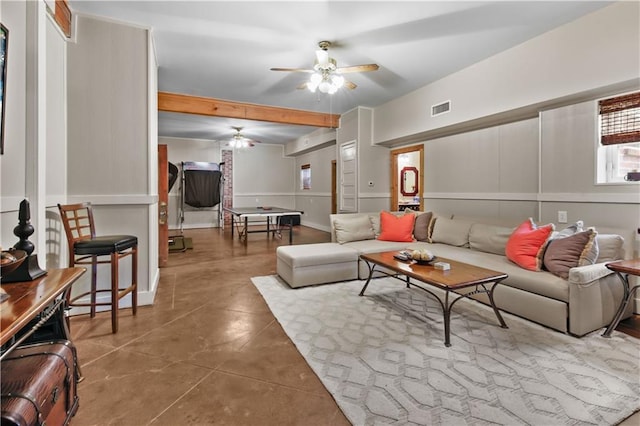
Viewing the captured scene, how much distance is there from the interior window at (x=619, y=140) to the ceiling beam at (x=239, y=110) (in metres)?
4.32

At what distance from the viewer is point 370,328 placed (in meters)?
2.43

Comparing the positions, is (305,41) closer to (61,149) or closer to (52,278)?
(61,149)

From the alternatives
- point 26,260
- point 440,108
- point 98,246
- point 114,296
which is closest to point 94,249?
point 98,246

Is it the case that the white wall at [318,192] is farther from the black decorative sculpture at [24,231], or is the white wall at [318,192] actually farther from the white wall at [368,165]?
the black decorative sculpture at [24,231]

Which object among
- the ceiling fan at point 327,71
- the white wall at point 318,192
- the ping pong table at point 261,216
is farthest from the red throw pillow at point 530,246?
the white wall at point 318,192

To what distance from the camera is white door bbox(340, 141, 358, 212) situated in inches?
233

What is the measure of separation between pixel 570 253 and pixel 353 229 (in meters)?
2.39

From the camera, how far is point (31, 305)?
1.12 meters

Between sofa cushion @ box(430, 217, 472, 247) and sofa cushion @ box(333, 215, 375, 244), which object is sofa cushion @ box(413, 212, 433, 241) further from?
sofa cushion @ box(333, 215, 375, 244)

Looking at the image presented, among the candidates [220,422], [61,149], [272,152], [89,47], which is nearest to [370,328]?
[220,422]

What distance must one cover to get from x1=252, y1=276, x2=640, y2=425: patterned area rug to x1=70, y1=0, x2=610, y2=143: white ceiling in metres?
2.71

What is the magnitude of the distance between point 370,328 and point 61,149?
10.0 ft

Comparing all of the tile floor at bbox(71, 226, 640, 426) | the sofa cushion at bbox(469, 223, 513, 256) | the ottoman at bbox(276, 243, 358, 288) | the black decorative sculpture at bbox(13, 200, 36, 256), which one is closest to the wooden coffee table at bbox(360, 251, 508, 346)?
the sofa cushion at bbox(469, 223, 513, 256)

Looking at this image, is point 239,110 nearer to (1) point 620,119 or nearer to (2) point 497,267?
(2) point 497,267
